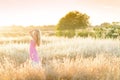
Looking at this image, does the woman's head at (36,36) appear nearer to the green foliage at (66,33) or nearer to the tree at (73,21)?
the green foliage at (66,33)

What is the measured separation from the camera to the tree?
35.0 meters

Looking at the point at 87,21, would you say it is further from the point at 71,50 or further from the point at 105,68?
the point at 105,68

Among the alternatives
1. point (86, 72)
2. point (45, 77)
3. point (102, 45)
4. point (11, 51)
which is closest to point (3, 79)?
point (45, 77)

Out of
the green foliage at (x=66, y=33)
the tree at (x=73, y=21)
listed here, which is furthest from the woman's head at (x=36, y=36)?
the tree at (x=73, y=21)

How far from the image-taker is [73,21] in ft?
116

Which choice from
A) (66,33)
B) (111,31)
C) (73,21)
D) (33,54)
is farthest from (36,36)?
(73,21)

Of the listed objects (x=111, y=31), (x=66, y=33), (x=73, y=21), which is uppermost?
(x=73, y=21)

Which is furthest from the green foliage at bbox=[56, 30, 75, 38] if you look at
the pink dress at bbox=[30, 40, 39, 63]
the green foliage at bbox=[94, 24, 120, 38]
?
the pink dress at bbox=[30, 40, 39, 63]

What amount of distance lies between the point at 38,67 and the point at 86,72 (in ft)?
3.85

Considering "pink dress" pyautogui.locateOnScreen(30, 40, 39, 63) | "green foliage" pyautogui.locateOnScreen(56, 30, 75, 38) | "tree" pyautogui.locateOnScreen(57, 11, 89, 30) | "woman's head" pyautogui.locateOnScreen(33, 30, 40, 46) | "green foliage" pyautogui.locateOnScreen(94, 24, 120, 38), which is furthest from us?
"tree" pyautogui.locateOnScreen(57, 11, 89, 30)

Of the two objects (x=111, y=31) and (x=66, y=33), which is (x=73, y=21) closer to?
(x=66, y=33)

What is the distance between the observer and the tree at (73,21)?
35000 millimetres

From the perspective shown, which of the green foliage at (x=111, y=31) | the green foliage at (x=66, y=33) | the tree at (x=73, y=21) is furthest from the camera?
the tree at (x=73, y=21)

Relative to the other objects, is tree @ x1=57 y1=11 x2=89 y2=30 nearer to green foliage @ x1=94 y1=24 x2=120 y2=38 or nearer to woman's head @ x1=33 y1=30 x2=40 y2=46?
green foliage @ x1=94 y1=24 x2=120 y2=38
